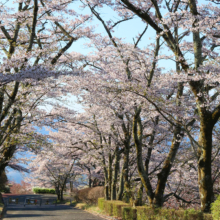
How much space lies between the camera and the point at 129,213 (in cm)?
1305

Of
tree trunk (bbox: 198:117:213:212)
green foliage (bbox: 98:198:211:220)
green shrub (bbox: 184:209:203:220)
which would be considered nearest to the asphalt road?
green foliage (bbox: 98:198:211:220)

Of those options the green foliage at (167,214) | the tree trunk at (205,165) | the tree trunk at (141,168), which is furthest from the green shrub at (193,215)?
the tree trunk at (141,168)

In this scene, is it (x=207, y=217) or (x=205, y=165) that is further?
(x=205, y=165)

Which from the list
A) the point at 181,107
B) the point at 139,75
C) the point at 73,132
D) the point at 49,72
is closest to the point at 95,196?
the point at 73,132

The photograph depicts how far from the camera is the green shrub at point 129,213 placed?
41.6ft

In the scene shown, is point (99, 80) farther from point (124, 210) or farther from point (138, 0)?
point (124, 210)

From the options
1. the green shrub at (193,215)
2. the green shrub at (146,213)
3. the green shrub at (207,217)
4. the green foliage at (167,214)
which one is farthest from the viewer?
the green shrub at (146,213)

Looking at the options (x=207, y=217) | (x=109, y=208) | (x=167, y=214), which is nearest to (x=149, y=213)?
(x=167, y=214)

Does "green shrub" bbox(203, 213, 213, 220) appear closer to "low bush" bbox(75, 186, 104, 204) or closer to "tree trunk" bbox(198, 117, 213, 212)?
"tree trunk" bbox(198, 117, 213, 212)

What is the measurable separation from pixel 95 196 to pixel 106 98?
45.5 feet

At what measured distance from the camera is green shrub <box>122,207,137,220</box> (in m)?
12.7

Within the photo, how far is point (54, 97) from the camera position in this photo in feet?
50.6

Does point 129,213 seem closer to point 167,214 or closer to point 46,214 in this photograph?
point 167,214

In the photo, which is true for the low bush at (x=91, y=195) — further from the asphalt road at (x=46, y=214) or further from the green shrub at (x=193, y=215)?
the green shrub at (x=193, y=215)
